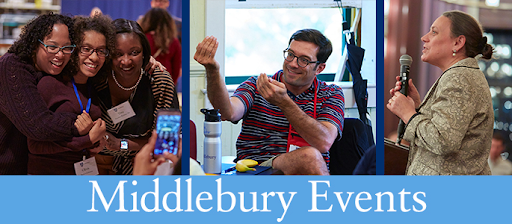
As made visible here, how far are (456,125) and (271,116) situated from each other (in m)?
0.88

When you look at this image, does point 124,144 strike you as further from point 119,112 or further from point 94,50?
point 94,50

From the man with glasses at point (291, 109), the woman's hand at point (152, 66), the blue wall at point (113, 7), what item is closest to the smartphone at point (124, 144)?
the woman's hand at point (152, 66)

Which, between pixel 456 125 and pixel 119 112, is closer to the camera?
pixel 456 125

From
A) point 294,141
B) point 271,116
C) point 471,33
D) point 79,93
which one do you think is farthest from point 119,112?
point 471,33

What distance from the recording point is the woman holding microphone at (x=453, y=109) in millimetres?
1791

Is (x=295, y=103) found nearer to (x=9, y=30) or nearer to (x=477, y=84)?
(x=477, y=84)

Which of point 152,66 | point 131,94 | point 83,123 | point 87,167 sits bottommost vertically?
point 87,167

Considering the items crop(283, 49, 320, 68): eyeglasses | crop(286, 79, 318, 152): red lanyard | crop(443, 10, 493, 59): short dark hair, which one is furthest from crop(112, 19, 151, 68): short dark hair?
crop(443, 10, 493, 59): short dark hair

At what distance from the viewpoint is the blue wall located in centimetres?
190

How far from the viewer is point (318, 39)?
1.97 m

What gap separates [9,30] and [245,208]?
1.98 m

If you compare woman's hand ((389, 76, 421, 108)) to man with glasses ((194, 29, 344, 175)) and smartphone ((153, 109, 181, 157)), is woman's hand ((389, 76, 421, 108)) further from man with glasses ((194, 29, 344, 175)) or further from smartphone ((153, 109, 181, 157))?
smartphone ((153, 109, 181, 157))

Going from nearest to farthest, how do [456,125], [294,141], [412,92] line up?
[456,125] → [294,141] → [412,92]

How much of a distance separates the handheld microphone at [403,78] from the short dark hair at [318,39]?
41 centimetres
